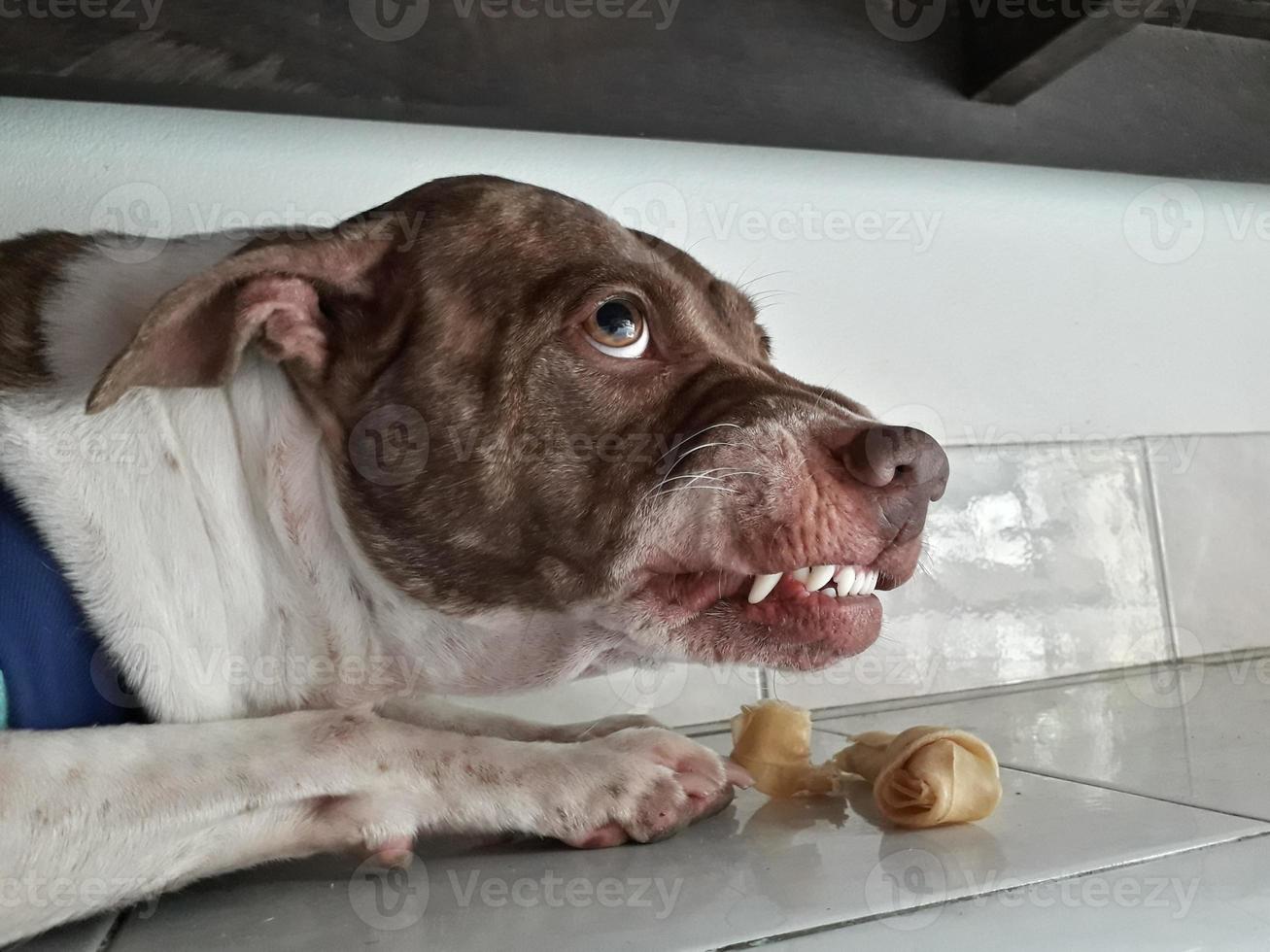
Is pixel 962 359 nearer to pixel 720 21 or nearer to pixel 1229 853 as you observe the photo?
pixel 720 21

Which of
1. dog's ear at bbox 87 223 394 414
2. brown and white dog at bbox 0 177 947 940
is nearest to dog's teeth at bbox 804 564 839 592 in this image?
brown and white dog at bbox 0 177 947 940

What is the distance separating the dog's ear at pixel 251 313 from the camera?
5.10ft

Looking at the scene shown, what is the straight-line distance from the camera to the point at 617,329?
1817 mm

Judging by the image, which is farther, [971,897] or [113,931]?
[113,931]

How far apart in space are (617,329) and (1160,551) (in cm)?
258

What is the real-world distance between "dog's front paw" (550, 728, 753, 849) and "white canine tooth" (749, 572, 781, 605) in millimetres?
292

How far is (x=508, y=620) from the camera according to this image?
1823 millimetres

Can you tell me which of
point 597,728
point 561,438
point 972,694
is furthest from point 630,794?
point 972,694

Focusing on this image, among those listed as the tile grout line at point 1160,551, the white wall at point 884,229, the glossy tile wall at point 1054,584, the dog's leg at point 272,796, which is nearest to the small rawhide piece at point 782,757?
the dog's leg at point 272,796

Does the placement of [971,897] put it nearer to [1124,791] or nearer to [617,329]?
[1124,791]

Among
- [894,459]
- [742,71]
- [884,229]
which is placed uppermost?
[742,71]

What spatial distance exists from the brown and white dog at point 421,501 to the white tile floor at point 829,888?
88 mm

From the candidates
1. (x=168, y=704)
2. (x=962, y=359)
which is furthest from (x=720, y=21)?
(x=168, y=704)

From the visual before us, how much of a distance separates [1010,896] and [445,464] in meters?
1.06
